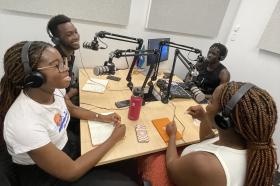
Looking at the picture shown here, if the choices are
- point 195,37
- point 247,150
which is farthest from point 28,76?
point 195,37

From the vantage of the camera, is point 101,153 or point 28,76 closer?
point 28,76

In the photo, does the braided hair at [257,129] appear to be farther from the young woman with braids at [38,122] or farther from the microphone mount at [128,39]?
the microphone mount at [128,39]

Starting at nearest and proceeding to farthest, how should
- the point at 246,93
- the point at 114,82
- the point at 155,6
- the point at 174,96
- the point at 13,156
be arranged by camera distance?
the point at 246,93 → the point at 13,156 → the point at 174,96 → the point at 114,82 → the point at 155,6

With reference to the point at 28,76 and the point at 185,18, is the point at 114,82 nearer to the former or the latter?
the point at 28,76

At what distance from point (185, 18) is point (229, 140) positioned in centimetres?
197

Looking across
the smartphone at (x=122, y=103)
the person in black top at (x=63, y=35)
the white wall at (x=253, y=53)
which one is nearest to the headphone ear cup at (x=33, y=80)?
the smartphone at (x=122, y=103)

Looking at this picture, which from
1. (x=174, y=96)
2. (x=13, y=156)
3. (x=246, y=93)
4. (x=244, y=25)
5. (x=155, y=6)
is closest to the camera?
(x=246, y=93)

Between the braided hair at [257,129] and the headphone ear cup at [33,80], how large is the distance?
824mm

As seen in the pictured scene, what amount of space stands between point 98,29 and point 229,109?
5.66ft

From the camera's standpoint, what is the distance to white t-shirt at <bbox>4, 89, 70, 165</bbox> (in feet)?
2.54

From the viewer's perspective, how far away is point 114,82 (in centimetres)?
190

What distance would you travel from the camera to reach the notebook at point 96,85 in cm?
168

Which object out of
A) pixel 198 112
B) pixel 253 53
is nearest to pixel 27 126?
pixel 198 112

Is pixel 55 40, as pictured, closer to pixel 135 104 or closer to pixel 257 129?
pixel 135 104
